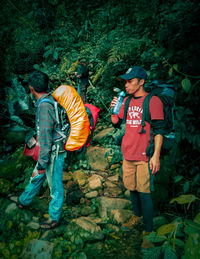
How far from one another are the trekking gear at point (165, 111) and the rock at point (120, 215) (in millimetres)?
1349

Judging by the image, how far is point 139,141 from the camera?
2252mm

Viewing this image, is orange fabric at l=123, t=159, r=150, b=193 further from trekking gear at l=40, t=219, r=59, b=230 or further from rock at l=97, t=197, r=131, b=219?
trekking gear at l=40, t=219, r=59, b=230

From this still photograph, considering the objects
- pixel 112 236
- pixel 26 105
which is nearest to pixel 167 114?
pixel 112 236

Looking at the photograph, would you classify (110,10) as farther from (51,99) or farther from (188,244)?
(188,244)

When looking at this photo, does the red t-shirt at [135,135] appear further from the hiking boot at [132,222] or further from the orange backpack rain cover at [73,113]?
the hiking boot at [132,222]

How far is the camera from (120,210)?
3.07 meters

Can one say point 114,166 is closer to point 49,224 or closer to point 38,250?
point 49,224

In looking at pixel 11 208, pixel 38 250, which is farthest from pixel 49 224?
pixel 11 208

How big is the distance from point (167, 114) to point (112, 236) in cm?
188

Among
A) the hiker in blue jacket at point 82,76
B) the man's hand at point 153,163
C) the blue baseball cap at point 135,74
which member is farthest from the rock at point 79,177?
the hiker in blue jacket at point 82,76

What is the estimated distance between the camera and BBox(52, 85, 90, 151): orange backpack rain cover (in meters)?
2.35

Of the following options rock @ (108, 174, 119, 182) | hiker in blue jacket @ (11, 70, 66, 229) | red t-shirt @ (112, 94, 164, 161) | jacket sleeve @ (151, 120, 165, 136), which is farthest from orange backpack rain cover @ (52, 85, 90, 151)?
rock @ (108, 174, 119, 182)

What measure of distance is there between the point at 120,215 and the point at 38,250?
51.3 inches

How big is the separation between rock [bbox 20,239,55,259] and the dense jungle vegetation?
1.44m
